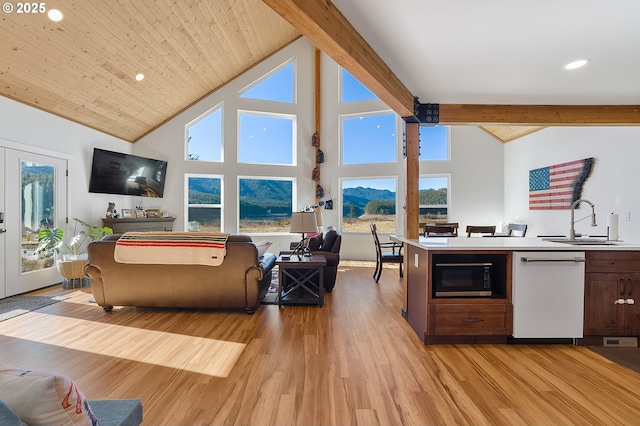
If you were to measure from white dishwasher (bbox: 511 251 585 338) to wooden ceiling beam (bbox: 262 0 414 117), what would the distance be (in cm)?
187

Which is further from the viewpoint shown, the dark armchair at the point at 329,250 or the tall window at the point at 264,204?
the tall window at the point at 264,204

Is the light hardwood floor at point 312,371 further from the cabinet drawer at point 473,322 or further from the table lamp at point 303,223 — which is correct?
the table lamp at point 303,223

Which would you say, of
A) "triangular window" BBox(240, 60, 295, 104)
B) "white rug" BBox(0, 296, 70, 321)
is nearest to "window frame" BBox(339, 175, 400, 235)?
"triangular window" BBox(240, 60, 295, 104)

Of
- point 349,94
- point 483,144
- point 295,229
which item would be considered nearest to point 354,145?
point 349,94

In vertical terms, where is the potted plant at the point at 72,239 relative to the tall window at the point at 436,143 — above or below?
below

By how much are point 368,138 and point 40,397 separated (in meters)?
7.35

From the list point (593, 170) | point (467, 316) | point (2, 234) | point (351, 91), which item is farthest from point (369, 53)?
point (351, 91)

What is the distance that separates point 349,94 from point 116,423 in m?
7.62

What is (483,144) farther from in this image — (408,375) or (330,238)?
(408,375)

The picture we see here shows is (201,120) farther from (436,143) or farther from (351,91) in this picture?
(436,143)

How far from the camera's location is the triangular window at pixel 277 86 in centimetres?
746

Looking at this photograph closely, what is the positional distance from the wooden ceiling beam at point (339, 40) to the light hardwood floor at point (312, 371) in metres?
2.18

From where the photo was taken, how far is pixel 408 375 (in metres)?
2.26

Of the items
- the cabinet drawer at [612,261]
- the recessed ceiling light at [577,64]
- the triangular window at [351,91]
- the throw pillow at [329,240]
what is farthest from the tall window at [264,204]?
the cabinet drawer at [612,261]
